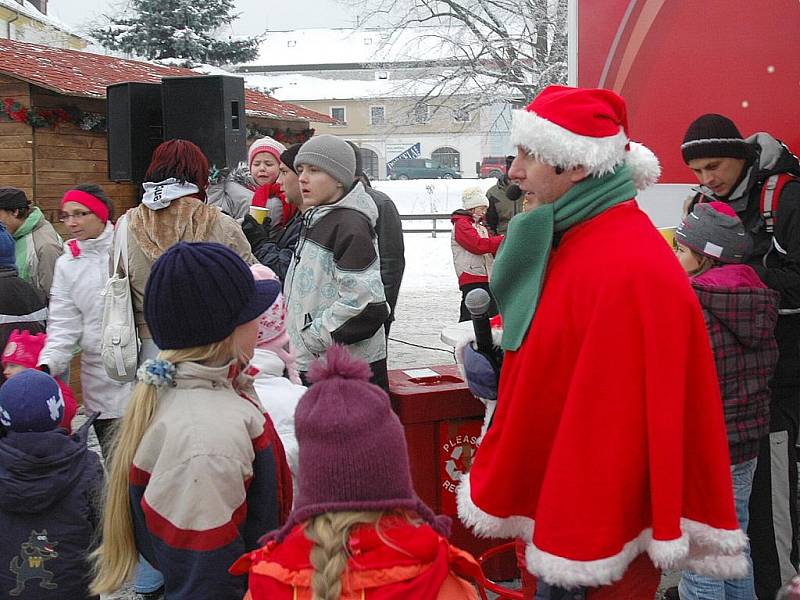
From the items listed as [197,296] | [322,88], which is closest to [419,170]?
[322,88]

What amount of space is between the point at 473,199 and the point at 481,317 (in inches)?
249

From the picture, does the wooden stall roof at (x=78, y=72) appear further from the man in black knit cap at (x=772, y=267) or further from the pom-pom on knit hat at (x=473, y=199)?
the man in black knit cap at (x=772, y=267)

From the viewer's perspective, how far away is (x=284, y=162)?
559cm

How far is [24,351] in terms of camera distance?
4.60m

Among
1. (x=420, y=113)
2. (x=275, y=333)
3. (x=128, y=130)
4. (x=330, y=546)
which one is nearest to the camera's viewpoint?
(x=330, y=546)

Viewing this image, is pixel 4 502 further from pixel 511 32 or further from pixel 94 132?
pixel 511 32

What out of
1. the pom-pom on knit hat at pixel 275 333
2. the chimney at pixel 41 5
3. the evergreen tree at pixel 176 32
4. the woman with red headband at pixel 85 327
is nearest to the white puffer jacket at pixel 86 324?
the woman with red headband at pixel 85 327

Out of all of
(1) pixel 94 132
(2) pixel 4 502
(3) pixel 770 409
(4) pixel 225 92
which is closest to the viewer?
(2) pixel 4 502

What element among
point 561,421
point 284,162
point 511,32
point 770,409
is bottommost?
point 770,409

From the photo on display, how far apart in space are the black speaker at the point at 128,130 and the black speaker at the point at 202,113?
0.93 feet

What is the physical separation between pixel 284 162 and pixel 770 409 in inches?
126

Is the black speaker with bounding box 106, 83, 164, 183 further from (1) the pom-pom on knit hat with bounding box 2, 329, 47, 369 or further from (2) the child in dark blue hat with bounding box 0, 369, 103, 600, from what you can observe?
(2) the child in dark blue hat with bounding box 0, 369, 103, 600

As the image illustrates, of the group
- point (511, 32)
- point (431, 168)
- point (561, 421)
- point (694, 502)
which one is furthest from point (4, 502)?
point (431, 168)

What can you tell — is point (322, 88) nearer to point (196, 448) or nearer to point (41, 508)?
point (41, 508)
